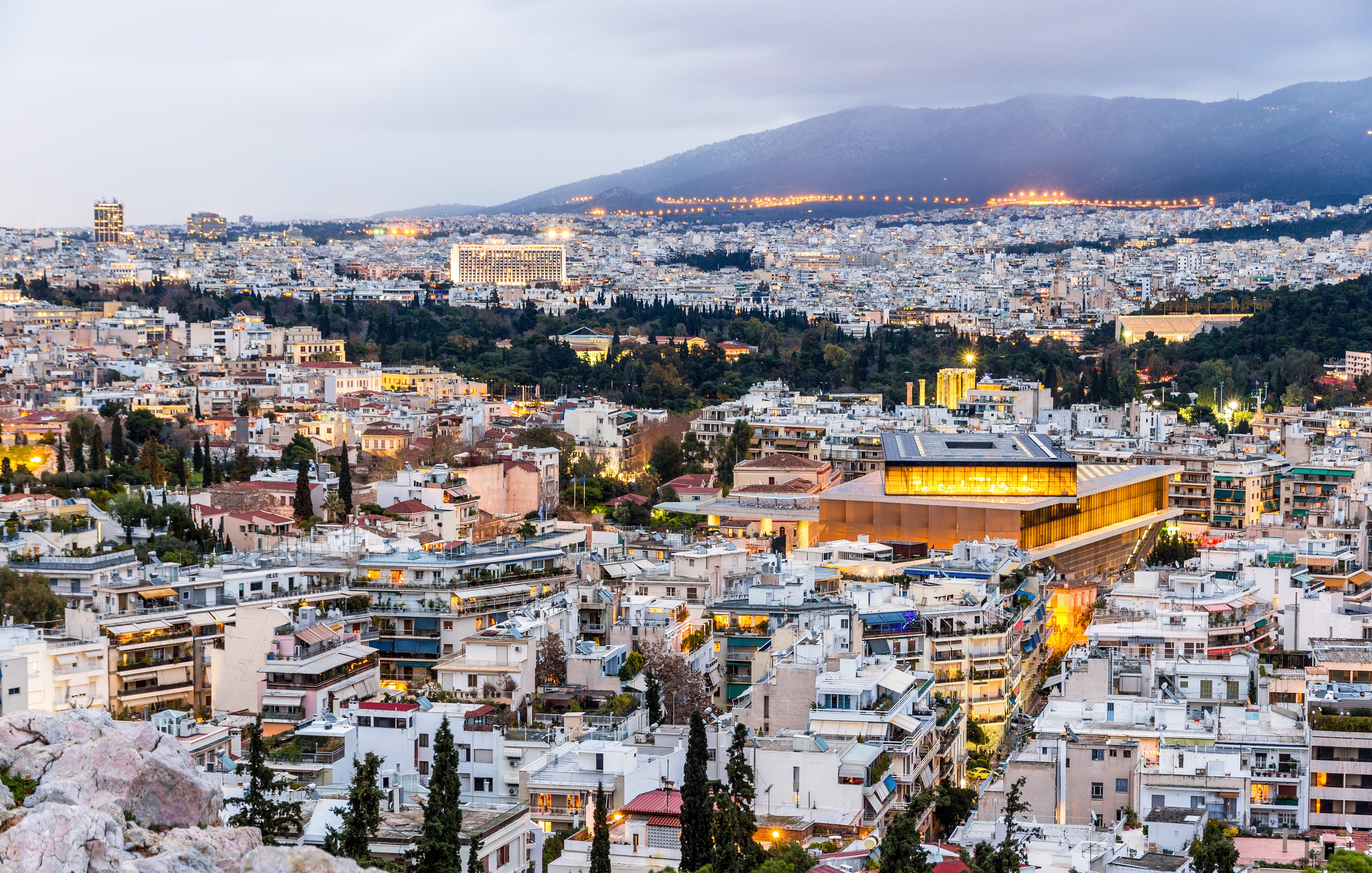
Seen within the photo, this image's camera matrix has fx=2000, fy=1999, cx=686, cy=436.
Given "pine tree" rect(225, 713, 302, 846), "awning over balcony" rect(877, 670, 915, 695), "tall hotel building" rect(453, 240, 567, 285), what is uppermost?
"tall hotel building" rect(453, 240, 567, 285)

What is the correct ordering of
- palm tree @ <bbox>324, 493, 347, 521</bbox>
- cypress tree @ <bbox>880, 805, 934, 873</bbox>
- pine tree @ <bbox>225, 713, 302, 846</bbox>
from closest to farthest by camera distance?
pine tree @ <bbox>225, 713, 302, 846</bbox> < cypress tree @ <bbox>880, 805, 934, 873</bbox> < palm tree @ <bbox>324, 493, 347, 521</bbox>

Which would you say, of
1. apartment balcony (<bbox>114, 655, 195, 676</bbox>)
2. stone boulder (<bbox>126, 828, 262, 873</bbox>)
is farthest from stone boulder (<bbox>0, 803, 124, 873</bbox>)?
apartment balcony (<bbox>114, 655, 195, 676</bbox>)

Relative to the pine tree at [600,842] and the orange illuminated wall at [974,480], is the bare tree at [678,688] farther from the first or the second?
the orange illuminated wall at [974,480]

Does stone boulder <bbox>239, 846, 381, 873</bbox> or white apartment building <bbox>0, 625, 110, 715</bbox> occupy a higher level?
stone boulder <bbox>239, 846, 381, 873</bbox>

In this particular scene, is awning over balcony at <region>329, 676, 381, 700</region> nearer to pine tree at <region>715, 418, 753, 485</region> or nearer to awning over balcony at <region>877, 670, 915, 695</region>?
awning over balcony at <region>877, 670, 915, 695</region>

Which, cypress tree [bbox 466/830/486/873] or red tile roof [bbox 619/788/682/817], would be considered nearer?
cypress tree [bbox 466/830/486/873]

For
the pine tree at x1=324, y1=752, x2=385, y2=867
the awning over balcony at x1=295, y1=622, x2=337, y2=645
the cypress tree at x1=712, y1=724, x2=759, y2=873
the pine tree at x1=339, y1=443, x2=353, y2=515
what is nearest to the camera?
the pine tree at x1=324, y1=752, x2=385, y2=867

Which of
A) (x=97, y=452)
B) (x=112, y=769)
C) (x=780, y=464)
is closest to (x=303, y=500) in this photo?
(x=97, y=452)

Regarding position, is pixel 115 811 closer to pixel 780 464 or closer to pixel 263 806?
pixel 263 806
